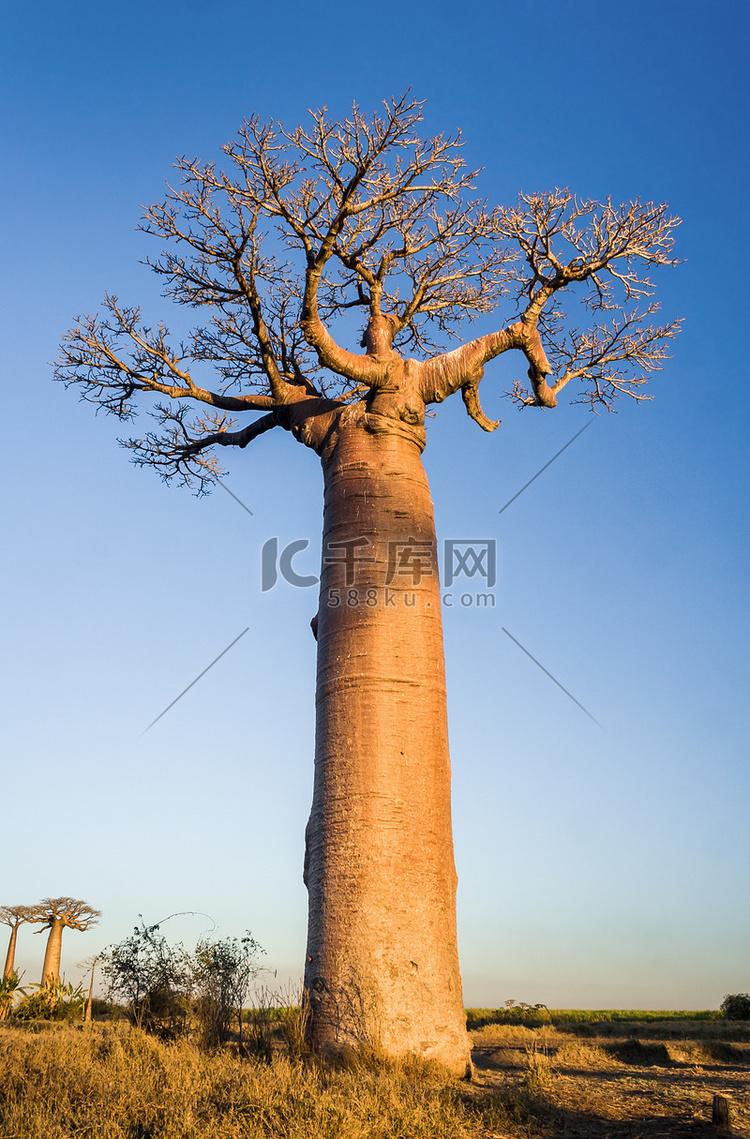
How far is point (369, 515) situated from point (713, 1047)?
20.9 feet

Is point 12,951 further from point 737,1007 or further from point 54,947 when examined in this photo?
point 737,1007

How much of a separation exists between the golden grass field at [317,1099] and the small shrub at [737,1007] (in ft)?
38.5

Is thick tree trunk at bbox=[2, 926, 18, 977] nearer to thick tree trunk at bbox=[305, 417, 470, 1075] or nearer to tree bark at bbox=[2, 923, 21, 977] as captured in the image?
tree bark at bbox=[2, 923, 21, 977]

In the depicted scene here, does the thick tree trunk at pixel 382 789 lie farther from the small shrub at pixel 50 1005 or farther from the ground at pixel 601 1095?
the small shrub at pixel 50 1005

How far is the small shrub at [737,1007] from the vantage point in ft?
47.9

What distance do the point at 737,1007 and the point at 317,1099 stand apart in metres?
14.3

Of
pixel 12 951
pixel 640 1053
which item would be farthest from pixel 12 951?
pixel 640 1053

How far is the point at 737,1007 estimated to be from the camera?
1469 cm

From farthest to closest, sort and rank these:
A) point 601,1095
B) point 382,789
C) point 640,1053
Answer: point 640,1053, point 382,789, point 601,1095

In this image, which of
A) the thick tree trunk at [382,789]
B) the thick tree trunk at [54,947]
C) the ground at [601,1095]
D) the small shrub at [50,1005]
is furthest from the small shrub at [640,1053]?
the thick tree trunk at [54,947]

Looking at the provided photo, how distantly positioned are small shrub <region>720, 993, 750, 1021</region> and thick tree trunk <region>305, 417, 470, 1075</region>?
1281 cm

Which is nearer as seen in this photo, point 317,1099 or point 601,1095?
point 317,1099

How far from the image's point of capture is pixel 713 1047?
26.3 ft

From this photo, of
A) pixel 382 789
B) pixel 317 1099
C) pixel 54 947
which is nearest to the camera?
pixel 317 1099
